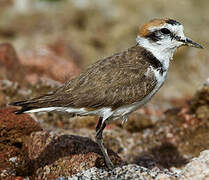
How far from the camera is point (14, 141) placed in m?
7.19

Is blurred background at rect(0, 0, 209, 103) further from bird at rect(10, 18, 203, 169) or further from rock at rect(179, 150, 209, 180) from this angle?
rock at rect(179, 150, 209, 180)

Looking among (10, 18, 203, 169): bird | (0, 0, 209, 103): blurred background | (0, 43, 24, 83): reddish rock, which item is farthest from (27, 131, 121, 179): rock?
(0, 0, 209, 103): blurred background

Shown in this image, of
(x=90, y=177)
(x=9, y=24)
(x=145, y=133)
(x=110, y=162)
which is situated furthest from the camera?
(x=9, y=24)

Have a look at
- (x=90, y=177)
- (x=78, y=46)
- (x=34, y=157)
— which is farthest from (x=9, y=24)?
(x=90, y=177)

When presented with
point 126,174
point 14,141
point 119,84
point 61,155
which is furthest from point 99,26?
point 126,174

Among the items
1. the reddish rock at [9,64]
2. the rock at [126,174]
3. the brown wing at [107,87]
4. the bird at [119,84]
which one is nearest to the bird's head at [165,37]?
the bird at [119,84]

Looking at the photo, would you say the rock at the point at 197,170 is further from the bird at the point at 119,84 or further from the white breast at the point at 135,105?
the white breast at the point at 135,105

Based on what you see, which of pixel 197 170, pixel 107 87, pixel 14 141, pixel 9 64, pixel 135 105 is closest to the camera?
pixel 197 170

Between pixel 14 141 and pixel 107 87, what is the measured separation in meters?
2.04

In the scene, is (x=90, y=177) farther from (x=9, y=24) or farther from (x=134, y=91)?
(x=9, y=24)

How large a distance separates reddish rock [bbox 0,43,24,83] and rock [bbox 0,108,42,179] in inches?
125

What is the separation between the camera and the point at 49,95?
655 centimetres

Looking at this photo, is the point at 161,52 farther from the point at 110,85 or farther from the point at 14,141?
the point at 14,141

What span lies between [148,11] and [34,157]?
1227 cm
